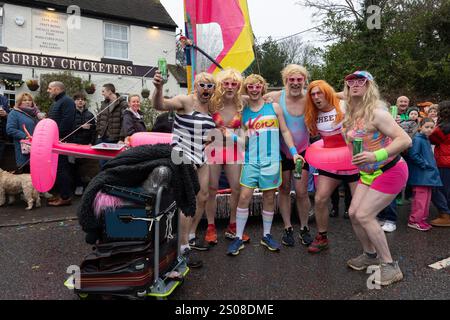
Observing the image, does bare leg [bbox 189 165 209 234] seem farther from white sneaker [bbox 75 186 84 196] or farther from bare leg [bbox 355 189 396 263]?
white sneaker [bbox 75 186 84 196]

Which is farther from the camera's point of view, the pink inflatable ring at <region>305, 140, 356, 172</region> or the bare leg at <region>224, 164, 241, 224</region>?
the bare leg at <region>224, 164, 241, 224</region>

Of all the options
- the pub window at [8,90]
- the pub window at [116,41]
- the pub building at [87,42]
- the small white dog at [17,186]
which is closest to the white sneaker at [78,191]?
the small white dog at [17,186]

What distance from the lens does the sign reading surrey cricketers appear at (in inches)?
549

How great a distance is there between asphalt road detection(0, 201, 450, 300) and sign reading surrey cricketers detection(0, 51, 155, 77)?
11.6 m

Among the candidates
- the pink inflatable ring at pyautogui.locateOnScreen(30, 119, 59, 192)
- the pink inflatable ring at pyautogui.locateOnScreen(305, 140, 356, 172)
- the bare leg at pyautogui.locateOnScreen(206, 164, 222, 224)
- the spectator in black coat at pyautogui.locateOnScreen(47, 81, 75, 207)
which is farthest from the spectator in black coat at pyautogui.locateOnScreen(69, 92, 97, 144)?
the pink inflatable ring at pyautogui.locateOnScreen(305, 140, 356, 172)

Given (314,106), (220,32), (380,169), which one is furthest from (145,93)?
(380,169)

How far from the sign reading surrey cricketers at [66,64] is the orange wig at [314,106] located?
1383cm

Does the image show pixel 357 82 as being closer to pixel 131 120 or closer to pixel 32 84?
pixel 131 120

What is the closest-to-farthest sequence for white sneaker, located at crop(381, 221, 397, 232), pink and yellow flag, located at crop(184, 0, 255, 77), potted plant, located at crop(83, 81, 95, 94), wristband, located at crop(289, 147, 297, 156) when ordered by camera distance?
wristband, located at crop(289, 147, 297, 156) → white sneaker, located at crop(381, 221, 397, 232) → pink and yellow flag, located at crop(184, 0, 255, 77) → potted plant, located at crop(83, 81, 95, 94)

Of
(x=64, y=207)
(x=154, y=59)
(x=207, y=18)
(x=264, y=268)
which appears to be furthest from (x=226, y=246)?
(x=154, y=59)

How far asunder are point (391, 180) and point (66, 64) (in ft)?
48.9

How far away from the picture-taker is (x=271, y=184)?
3703 millimetres

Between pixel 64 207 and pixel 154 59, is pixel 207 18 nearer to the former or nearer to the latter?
pixel 64 207

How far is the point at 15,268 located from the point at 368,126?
3349 mm
